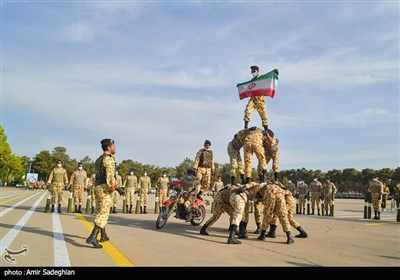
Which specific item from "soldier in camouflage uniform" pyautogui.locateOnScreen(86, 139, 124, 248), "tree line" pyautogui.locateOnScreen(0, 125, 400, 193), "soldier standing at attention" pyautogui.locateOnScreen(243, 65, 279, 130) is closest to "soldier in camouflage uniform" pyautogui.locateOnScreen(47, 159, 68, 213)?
"soldier in camouflage uniform" pyautogui.locateOnScreen(86, 139, 124, 248)

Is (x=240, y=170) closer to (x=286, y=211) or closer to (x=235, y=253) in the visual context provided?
(x=286, y=211)

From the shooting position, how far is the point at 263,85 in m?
9.76

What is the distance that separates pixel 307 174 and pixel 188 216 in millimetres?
107172

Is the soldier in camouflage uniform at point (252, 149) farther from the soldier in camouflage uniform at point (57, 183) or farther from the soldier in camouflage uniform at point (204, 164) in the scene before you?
the soldier in camouflage uniform at point (57, 183)

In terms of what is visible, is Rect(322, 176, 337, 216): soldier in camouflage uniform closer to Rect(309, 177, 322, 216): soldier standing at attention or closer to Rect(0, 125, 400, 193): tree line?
Rect(309, 177, 322, 216): soldier standing at attention

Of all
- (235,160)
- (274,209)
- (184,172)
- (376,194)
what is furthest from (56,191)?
(184,172)

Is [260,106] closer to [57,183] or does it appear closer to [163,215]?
[163,215]

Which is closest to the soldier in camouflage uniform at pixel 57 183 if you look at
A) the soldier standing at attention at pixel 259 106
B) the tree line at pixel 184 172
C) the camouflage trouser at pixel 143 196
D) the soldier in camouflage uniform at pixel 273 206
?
the camouflage trouser at pixel 143 196

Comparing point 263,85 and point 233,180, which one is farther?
point 263,85

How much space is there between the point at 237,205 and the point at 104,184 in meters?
3.03

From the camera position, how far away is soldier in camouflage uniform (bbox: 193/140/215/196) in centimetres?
1151

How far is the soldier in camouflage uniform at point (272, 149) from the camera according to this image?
948 centimetres
